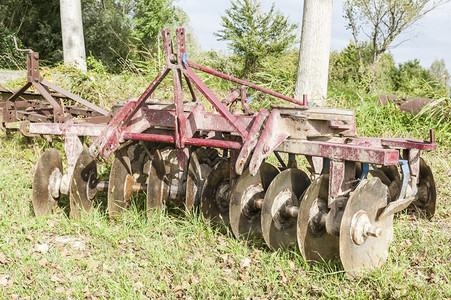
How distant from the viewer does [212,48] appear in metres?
12.3

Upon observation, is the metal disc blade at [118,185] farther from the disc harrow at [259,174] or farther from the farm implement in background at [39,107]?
the farm implement in background at [39,107]

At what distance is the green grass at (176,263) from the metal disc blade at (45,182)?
9cm

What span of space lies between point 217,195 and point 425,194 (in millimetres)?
1879

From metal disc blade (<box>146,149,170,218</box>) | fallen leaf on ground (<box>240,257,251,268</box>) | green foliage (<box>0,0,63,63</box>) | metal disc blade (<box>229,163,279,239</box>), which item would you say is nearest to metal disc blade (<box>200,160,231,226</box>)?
metal disc blade (<box>229,163,279,239</box>)

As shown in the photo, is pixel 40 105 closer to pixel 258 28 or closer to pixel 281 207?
pixel 281 207

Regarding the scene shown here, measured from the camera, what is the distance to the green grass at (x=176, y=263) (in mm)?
2713

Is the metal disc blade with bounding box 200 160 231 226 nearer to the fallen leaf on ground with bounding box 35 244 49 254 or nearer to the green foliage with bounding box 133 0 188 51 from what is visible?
the fallen leaf on ground with bounding box 35 244 49 254

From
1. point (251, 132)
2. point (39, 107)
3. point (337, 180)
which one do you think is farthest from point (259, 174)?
point (39, 107)

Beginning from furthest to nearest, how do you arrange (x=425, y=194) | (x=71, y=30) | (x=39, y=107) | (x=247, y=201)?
(x=71, y=30) < (x=39, y=107) < (x=425, y=194) < (x=247, y=201)

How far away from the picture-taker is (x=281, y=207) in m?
3.26

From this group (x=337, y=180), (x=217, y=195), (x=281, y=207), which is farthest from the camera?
(x=217, y=195)

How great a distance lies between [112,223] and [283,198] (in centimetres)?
147

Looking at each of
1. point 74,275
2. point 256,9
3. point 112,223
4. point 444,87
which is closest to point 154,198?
point 112,223

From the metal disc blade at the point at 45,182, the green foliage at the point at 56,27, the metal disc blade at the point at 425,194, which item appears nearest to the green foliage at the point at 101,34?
the green foliage at the point at 56,27
